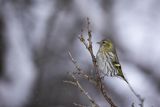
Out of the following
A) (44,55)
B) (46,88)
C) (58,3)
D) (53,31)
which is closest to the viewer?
(46,88)

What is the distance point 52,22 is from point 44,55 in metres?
1.91

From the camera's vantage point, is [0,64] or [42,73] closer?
[42,73]

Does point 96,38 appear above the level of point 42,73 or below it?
above

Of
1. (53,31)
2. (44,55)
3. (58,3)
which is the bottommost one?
(44,55)

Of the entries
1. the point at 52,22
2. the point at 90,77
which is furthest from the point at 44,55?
the point at 90,77

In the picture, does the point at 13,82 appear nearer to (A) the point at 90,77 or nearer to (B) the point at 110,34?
(B) the point at 110,34

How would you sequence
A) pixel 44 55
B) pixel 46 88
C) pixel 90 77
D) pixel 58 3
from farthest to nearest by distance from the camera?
pixel 58 3, pixel 44 55, pixel 46 88, pixel 90 77

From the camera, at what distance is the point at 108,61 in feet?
25.0

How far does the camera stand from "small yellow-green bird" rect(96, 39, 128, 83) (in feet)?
24.5

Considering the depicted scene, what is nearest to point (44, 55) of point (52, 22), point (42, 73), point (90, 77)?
point (42, 73)

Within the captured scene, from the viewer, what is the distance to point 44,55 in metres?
15.4

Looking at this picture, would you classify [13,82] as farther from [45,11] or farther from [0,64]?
[45,11]

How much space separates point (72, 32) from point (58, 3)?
1818 millimetres

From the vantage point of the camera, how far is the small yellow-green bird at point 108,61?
7473 millimetres
